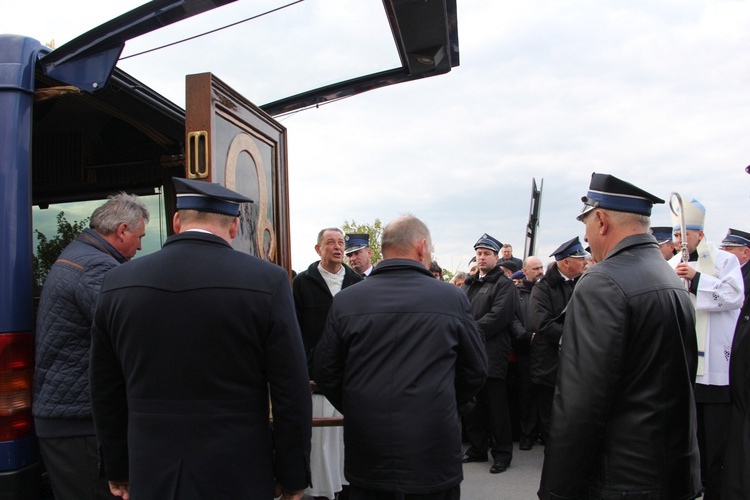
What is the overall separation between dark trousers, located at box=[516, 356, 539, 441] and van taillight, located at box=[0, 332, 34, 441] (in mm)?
4840

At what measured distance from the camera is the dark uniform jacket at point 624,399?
6.73 feet

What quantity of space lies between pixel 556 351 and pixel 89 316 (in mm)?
4378

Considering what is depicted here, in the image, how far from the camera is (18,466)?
249 cm

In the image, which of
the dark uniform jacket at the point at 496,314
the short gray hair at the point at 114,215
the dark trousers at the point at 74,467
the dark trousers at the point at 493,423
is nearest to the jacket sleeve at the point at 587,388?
the dark trousers at the point at 74,467

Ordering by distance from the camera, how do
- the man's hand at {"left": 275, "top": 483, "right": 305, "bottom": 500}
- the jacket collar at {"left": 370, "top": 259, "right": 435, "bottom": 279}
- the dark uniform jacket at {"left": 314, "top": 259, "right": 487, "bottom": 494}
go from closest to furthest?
the man's hand at {"left": 275, "top": 483, "right": 305, "bottom": 500}, the dark uniform jacket at {"left": 314, "top": 259, "right": 487, "bottom": 494}, the jacket collar at {"left": 370, "top": 259, "right": 435, "bottom": 279}

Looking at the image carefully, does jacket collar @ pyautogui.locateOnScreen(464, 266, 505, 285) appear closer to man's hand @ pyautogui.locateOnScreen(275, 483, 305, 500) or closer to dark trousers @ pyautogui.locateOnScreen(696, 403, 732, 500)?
dark trousers @ pyautogui.locateOnScreen(696, 403, 732, 500)

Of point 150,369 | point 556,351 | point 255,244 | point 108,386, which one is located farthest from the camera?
point 556,351

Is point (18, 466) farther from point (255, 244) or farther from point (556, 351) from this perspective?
point (556, 351)

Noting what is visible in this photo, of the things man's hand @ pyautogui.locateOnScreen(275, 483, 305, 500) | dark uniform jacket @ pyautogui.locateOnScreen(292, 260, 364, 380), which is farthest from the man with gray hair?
dark uniform jacket @ pyautogui.locateOnScreen(292, 260, 364, 380)

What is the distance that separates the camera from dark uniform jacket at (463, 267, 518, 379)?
5.55 m

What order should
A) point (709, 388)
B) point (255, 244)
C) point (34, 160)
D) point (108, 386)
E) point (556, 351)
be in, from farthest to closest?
1. point (556, 351)
2. point (34, 160)
3. point (709, 388)
4. point (255, 244)
5. point (108, 386)

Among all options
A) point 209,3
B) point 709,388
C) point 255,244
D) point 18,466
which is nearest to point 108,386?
point 18,466

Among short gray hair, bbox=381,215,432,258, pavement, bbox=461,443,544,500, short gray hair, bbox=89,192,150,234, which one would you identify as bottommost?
pavement, bbox=461,443,544,500

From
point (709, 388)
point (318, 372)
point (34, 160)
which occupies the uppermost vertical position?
point (34, 160)
